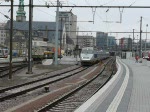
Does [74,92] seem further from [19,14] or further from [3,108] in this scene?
[19,14]

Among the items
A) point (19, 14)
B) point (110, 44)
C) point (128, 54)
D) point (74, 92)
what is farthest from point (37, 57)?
point (110, 44)

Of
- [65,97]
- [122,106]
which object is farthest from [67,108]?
[65,97]

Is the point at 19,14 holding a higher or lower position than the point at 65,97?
higher

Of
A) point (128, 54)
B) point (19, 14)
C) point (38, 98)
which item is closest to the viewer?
point (38, 98)

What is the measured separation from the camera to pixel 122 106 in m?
13.1

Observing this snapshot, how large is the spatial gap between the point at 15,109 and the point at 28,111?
722mm

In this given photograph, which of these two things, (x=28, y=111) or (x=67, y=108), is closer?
(x=28, y=111)

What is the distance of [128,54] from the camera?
106688 mm

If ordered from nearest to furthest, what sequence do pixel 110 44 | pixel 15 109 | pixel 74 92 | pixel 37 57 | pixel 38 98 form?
pixel 15 109
pixel 38 98
pixel 74 92
pixel 37 57
pixel 110 44

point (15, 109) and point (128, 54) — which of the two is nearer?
point (15, 109)

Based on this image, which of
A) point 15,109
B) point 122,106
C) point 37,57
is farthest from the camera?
point 37,57

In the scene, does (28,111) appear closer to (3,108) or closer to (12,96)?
(3,108)

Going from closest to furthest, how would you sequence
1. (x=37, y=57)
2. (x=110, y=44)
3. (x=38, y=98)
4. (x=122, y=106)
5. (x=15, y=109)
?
(x=122, y=106), (x=15, y=109), (x=38, y=98), (x=37, y=57), (x=110, y=44)

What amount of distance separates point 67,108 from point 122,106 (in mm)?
2312
